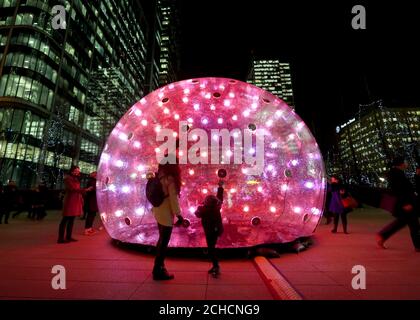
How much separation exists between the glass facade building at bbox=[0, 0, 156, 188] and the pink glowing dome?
1152 inches

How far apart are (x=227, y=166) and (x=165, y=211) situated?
3.98 m

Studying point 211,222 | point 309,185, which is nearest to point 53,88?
point 309,185

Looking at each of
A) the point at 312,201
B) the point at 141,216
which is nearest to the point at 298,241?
the point at 312,201

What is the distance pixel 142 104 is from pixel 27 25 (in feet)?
131

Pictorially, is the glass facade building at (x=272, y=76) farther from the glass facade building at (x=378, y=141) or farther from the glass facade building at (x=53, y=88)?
the glass facade building at (x=53, y=88)

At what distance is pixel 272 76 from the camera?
433 feet

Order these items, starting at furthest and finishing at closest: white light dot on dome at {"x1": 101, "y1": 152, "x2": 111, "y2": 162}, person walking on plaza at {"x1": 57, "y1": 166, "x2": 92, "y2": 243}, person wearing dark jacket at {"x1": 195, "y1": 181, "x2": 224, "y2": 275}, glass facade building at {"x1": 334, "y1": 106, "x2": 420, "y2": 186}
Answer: glass facade building at {"x1": 334, "y1": 106, "x2": 420, "y2": 186} → white light dot on dome at {"x1": 101, "y1": 152, "x2": 111, "y2": 162} → person walking on plaza at {"x1": 57, "y1": 166, "x2": 92, "y2": 243} → person wearing dark jacket at {"x1": 195, "y1": 181, "x2": 224, "y2": 275}

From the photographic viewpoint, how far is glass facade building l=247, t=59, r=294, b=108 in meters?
130

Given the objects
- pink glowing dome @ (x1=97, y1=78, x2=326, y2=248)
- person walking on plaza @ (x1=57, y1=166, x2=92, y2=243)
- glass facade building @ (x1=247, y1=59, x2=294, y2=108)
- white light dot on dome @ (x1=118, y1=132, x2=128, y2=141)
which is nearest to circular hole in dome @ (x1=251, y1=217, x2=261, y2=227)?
pink glowing dome @ (x1=97, y1=78, x2=326, y2=248)

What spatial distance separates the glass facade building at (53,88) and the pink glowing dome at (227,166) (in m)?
29.3

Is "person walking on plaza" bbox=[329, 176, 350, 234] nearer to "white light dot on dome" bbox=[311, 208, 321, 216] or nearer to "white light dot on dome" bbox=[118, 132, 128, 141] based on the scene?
"white light dot on dome" bbox=[311, 208, 321, 216]

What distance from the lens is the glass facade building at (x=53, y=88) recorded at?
109 ft

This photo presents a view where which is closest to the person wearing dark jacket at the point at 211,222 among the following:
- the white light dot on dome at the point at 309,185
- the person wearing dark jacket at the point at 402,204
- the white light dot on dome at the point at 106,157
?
the white light dot on dome at the point at 309,185

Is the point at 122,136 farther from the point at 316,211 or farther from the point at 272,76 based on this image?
the point at 272,76
